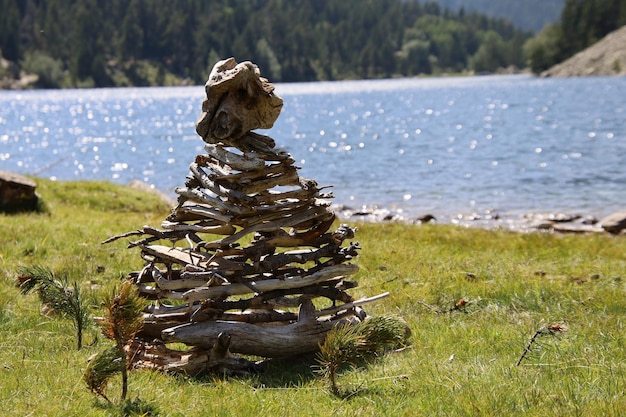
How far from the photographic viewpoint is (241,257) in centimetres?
817

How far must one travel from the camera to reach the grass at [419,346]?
625 cm

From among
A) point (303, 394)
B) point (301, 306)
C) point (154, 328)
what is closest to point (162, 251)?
point (154, 328)

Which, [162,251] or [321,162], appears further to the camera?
[321,162]

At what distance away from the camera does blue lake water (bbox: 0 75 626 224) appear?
3450cm

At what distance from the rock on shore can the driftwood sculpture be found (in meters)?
146

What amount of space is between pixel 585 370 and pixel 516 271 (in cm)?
520

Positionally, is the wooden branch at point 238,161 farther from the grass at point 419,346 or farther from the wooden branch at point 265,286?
the grass at point 419,346

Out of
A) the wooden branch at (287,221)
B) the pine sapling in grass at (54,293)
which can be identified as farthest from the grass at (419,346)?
the wooden branch at (287,221)

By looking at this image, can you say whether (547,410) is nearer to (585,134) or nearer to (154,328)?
(154,328)

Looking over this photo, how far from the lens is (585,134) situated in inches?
2324

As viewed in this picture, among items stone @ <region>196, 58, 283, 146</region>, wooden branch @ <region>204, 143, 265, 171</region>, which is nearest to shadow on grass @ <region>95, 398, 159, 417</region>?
wooden branch @ <region>204, 143, 265, 171</region>

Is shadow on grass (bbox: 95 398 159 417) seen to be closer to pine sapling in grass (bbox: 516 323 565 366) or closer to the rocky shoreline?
pine sapling in grass (bbox: 516 323 565 366)

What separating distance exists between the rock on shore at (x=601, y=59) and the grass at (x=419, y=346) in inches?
5533

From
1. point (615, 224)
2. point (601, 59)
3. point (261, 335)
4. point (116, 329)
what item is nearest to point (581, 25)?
point (601, 59)
